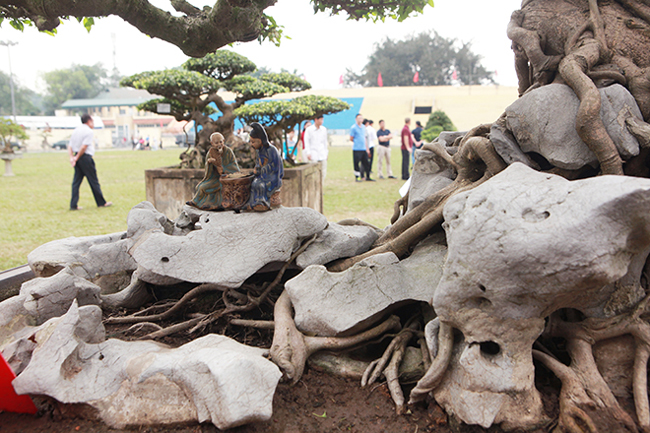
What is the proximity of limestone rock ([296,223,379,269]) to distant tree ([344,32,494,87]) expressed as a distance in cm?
4063

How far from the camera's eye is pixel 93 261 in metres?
4.01

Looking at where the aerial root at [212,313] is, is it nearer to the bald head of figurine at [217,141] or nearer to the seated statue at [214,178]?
the seated statue at [214,178]

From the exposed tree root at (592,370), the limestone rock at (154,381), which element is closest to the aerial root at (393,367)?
the limestone rock at (154,381)

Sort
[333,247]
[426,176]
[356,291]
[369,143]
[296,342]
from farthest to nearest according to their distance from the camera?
1. [369,143]
2. [426,176]
3. [333,247]
4. [356,291]
5. [296,342]

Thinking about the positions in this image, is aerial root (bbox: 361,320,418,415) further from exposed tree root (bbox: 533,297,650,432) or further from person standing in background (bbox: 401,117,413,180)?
person standing in background (bbox: 401,117,413,180)

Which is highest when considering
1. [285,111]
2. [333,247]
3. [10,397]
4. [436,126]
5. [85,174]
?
[436,126]

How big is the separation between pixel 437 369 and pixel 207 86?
7.54m

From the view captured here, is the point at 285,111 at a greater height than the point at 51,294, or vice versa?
the point at 285,111

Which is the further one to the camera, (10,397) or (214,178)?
(214,178)

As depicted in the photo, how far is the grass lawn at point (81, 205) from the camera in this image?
25.8ft

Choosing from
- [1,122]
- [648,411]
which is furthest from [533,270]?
[1,122]

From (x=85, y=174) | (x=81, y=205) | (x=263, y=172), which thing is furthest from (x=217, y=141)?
(x=81, y=205)

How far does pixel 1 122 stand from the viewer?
59.9 ft

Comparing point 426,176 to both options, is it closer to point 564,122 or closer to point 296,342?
point 564,122
